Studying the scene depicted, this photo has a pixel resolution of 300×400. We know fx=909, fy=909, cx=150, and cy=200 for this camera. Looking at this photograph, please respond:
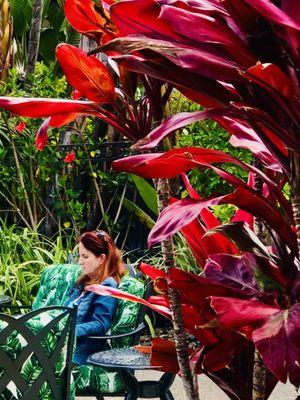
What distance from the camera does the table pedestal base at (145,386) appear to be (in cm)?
457

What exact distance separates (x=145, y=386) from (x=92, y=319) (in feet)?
2.73

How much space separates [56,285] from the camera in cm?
610

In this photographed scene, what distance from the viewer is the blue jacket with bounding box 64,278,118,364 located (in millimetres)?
5137

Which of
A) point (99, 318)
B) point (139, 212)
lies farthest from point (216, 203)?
point (139, 212)

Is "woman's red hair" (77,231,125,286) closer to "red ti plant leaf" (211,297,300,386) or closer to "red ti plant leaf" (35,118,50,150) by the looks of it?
"red ti plant leaf" (35,118,50,150)

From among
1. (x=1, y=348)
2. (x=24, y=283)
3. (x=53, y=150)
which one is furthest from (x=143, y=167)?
(x=53, y=150)

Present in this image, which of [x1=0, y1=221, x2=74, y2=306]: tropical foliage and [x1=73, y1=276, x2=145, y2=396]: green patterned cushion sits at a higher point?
[x1=73, y1=276, x2=145, y2=396]: green patterned cushion

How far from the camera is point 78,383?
501 centimetres

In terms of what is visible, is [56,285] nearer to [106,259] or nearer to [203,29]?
[106,259]

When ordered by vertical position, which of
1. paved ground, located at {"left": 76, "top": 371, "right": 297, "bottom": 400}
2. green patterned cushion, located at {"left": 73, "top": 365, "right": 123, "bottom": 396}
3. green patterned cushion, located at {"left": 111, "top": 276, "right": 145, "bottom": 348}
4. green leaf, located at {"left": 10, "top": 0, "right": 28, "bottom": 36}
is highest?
green patterned cushion, located at {"left": 111, "top": 276, "right": 145, "bottom": 348}

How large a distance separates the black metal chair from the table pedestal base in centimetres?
119

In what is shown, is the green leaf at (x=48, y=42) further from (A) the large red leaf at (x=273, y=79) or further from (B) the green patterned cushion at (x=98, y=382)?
(A) the large red leaf at (x=273, y=79)

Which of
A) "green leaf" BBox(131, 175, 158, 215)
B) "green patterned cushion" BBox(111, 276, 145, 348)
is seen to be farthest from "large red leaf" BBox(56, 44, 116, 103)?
"green leaf" BBox(131, 175, 158, 215)

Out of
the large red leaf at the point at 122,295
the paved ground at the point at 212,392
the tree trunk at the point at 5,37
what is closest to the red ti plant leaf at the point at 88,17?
the large red leaf at the point at 122,295
